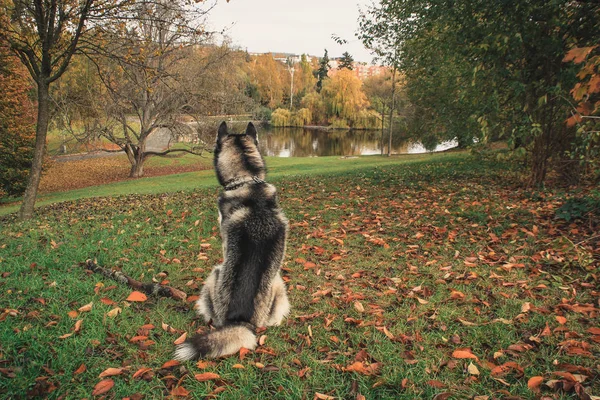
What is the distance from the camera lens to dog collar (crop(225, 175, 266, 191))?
155 inches

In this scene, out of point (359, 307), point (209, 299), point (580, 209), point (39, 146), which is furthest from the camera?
point (39, 146)

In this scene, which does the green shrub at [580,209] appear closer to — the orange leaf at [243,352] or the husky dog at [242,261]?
the husky dog at [242,261]

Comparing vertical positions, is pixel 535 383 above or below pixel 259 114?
below

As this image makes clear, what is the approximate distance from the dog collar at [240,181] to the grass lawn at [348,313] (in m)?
1.61

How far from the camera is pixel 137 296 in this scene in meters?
4.38

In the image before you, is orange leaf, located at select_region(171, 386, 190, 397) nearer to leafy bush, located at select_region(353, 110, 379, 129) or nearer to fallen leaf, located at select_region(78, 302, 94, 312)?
fallen leaf, located at select_region(78, 302, 94, 312)

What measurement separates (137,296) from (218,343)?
175cm

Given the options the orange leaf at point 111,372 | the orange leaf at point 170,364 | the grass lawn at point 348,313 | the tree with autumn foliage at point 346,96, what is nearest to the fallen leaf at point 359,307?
the grass lawn at point 348,313

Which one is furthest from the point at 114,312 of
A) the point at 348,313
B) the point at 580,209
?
the point at 580,209

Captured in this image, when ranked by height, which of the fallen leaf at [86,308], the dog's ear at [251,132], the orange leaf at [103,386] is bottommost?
the orange leaf at [103,386]

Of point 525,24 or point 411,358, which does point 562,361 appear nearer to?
point 411,358

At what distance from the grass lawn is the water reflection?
3522cm

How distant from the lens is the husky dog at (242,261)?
10.8 feet

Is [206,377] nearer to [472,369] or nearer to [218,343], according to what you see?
[218,343]
